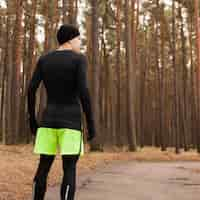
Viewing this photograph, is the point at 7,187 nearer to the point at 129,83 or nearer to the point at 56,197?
the point at 56,197

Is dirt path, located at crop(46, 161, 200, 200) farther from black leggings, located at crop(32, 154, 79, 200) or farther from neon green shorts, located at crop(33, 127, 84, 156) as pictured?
neon green shorts, located at crop(33, 127, 84, 156)

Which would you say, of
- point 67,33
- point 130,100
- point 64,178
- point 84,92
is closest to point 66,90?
point 84,92

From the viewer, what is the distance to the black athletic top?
3.86 metres

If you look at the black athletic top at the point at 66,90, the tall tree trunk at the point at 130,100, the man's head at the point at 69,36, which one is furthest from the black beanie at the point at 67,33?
the tall tree trunk at the point at 130,100

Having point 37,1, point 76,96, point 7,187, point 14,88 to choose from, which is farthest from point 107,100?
point 76,96

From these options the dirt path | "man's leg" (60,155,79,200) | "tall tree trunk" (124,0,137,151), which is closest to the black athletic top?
"man's leg" (60,155,79,200)

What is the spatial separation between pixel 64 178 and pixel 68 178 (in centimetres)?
4

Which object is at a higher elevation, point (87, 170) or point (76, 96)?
point (76, 96)

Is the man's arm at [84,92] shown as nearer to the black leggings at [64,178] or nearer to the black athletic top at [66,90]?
the black athletic top at [66,90]

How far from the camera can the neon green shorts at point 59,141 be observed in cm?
379

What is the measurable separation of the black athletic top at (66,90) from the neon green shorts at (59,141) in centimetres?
5

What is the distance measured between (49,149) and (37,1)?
25.7 meters

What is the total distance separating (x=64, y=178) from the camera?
3809 mm

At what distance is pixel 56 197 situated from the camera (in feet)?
20.8
